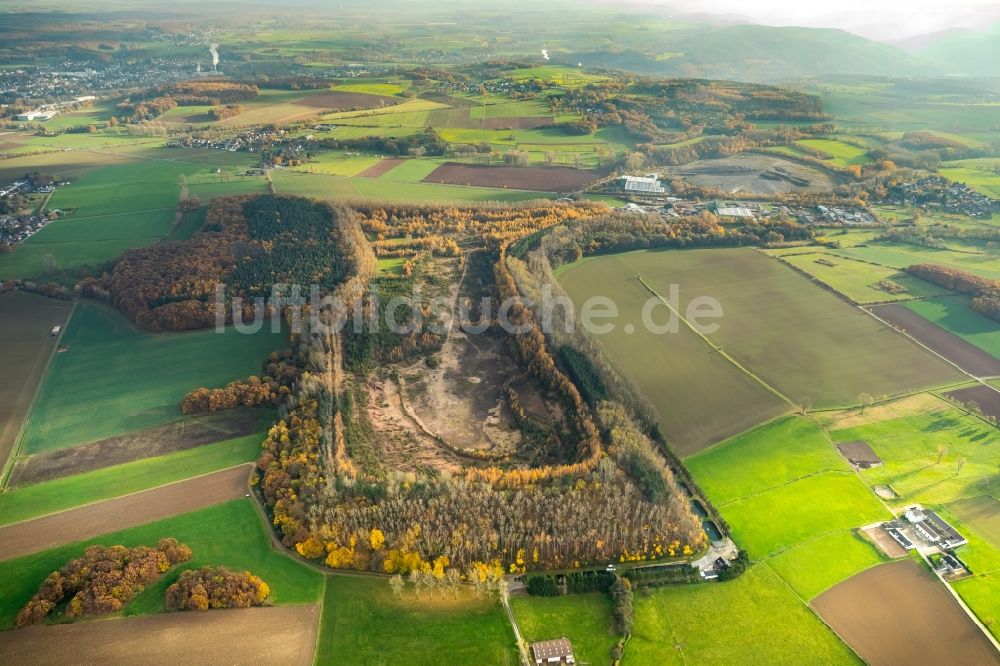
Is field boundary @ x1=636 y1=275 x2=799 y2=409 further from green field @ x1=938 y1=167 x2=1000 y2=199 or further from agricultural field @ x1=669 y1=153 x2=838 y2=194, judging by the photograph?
green field @ x1=938 y1=167 x2=1000 y2=199

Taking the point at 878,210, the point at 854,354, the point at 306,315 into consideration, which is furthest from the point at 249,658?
the point at 878,210

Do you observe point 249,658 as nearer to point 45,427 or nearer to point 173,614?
point 173,614

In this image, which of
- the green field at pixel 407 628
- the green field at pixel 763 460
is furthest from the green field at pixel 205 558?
the green field at pixel 763 460

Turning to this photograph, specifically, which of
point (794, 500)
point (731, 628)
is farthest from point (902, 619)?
point (731, 628)

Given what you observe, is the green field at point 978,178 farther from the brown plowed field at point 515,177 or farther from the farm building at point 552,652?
the farm building at point 552,652

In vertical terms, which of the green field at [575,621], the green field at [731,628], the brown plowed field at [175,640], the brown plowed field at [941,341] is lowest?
the brown plowed field at [175,640]
